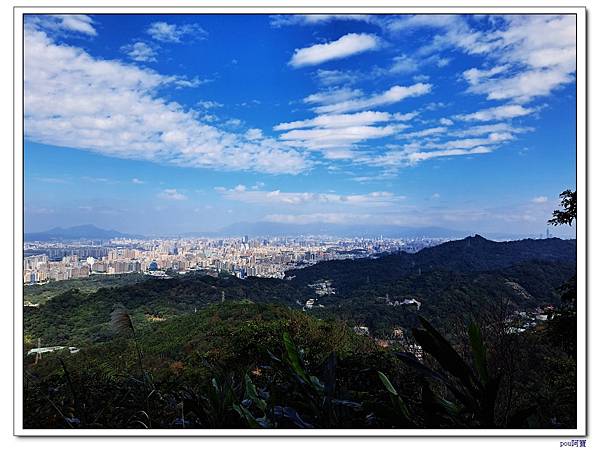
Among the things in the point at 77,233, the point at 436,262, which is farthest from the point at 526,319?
the point at 77,233

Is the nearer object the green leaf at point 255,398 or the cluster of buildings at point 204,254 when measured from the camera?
the green leaf at point 255,398

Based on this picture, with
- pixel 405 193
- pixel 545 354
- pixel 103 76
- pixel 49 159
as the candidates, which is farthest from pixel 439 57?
pixel 49 159

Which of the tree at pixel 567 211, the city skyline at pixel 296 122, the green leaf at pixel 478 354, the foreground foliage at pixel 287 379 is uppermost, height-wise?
the city skyline at pixel 296 122

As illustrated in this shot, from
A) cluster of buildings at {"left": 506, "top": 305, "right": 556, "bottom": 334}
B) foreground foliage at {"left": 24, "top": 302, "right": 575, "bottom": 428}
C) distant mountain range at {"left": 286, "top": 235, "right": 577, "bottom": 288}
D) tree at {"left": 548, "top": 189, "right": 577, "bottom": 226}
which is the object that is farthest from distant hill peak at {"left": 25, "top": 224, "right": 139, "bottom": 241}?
tree at {"left": 548, "top": 189, "right": 577, "bottom": 226}

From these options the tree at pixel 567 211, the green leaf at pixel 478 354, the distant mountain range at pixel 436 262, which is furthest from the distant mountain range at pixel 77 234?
the tree at pixel 567 211

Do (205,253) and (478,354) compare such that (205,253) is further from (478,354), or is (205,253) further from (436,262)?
(478,354)

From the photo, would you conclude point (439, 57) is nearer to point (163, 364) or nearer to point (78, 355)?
point (163, 364)
